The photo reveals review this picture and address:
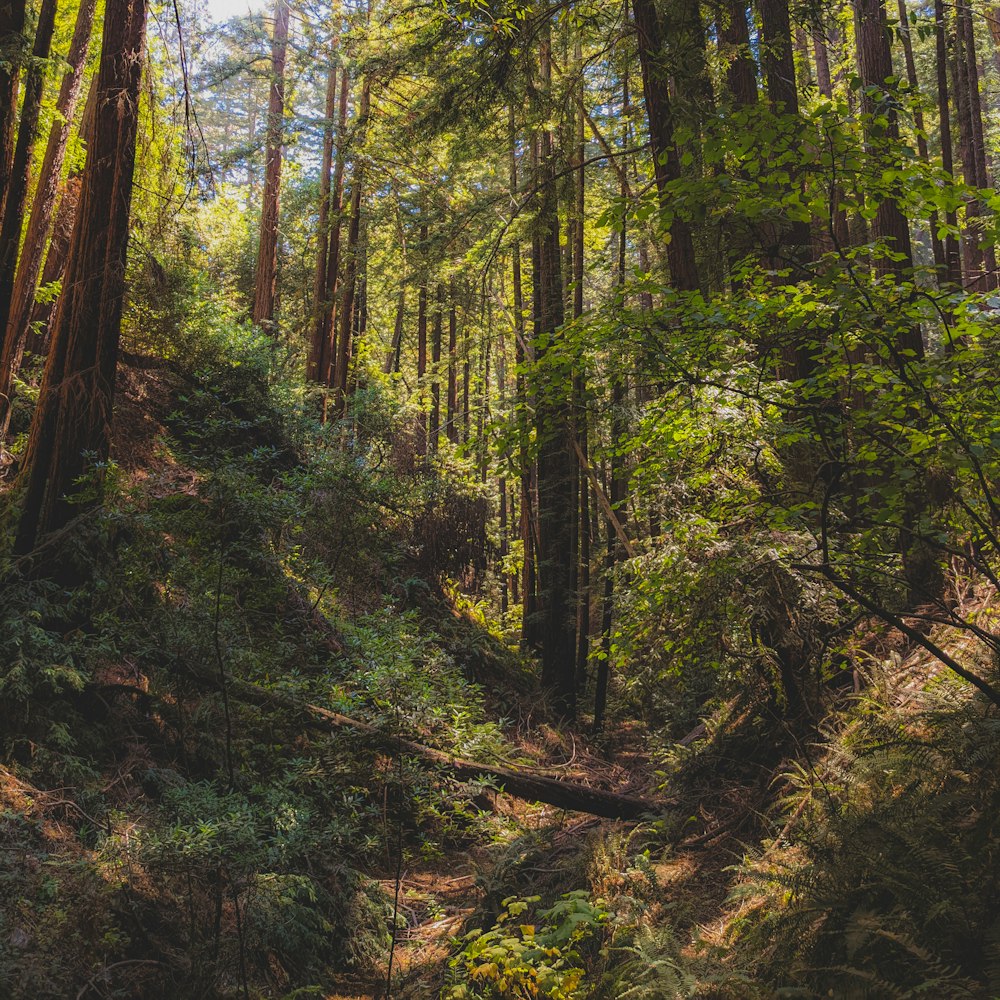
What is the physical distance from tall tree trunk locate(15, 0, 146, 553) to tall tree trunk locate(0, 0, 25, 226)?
63 cm

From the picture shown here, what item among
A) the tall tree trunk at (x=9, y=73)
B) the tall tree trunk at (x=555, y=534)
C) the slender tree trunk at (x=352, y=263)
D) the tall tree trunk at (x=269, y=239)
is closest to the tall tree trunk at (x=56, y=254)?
the tall tree trunk at (x=9, y=73)

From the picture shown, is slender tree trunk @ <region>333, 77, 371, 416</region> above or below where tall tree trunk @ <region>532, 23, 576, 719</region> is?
above

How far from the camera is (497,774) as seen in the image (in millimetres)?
6770

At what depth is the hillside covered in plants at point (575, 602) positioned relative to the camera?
341 centimetres

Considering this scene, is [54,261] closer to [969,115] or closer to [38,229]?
[38,229]

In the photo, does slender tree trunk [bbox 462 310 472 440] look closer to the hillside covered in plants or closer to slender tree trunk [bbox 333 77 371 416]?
the hillside covered in plants

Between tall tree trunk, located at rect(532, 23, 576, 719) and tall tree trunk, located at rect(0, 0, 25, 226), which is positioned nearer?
tall tree trunk, located at rect(0, 0, 25, 226)

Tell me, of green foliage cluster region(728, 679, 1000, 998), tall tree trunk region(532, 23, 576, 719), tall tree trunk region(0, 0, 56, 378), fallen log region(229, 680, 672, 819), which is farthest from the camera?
tall tree trunk region(532, 23, 576, 719)

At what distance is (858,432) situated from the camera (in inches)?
145

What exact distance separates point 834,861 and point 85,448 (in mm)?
6393

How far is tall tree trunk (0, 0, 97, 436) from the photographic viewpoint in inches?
271

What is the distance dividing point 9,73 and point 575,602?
9166 mm

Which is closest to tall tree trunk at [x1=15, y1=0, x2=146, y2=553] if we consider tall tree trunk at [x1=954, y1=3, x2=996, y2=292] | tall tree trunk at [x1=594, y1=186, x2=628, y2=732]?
tall tree trunk at [x1=594, y1=186, x2=628, y2=732]

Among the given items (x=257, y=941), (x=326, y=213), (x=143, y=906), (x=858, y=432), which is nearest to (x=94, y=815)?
(x=143, y=906)
